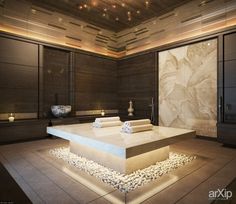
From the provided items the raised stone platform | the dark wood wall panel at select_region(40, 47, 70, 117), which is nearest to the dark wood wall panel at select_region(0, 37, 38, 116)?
the dark wood wall panel at select_region(40, 47, 70, 117)

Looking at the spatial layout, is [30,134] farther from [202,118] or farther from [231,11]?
[231,11]

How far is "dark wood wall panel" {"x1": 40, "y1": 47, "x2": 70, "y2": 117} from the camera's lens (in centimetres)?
494

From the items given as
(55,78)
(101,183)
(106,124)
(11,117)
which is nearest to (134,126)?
(106,124)

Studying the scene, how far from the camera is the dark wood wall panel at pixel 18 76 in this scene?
13.8ft

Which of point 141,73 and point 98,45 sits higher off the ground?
point 98,45

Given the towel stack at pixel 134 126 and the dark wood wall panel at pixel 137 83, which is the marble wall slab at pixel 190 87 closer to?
the dark wood wall panel at pixel 137 83

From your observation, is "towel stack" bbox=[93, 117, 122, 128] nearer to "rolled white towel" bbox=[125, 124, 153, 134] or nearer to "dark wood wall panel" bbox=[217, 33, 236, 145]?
"rolled white towel" bbox=[125, 124, 153, 134]

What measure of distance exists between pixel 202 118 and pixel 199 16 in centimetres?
260

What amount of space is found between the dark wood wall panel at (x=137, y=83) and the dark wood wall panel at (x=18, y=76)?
116 inches

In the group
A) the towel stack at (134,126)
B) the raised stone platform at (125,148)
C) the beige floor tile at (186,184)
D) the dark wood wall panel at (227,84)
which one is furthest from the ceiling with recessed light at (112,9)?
the beige floor tile at (186,184)

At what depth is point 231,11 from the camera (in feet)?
13.2

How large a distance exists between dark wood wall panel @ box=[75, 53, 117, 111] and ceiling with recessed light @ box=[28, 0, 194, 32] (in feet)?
3.97

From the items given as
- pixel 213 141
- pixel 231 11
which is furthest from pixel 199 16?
pixel 213 141

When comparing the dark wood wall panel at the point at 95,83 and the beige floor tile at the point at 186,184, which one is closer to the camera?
the beige floor tile at the point at 186,184
